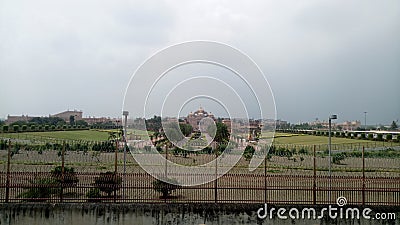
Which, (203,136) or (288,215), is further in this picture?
(203,136)

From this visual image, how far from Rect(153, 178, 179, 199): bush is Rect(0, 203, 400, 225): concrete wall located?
50cm

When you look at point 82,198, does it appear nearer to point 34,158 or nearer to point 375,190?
point 375,190

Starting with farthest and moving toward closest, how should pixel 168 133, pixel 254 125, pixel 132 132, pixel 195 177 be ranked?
pixel 132 132
pixel 168 133
pixel 254 125
pixel 195 177

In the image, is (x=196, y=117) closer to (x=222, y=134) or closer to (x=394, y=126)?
(x=222, y=134)

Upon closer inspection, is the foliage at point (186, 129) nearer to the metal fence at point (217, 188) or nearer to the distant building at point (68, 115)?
the metal fence at point (217, 188)

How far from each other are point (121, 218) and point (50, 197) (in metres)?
1.85

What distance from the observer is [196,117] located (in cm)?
1197

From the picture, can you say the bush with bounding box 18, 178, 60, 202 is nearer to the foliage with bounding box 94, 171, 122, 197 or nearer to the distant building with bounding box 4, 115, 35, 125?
the foliage with bounding box 94, 171, 122, 197

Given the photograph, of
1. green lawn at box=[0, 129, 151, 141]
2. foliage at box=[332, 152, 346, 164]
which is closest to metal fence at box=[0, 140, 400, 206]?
green lawn at box=[0, 129, 151, 141]

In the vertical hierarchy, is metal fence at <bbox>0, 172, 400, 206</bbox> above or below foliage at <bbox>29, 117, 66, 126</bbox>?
below

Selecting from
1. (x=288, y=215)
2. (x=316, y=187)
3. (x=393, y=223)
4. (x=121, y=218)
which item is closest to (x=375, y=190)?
(x=393, y=223)

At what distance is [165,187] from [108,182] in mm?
1403

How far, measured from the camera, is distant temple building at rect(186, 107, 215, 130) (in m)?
11.2

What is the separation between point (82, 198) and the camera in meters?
7.51
